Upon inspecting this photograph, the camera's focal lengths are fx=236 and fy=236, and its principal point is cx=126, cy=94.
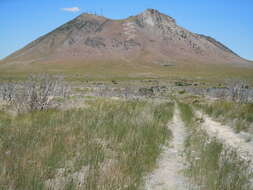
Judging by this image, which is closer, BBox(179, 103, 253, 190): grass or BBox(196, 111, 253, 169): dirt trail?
BBox(179, 103, 253, 190): grass

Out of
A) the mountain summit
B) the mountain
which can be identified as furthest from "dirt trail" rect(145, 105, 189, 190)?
the mountain summit

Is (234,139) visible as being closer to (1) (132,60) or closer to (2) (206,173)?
(2) (206,173)

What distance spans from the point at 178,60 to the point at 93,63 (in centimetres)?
5941

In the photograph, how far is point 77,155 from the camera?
5.34 meters

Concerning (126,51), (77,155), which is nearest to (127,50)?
(126,51)

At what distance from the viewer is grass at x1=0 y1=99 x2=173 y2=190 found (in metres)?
3.96

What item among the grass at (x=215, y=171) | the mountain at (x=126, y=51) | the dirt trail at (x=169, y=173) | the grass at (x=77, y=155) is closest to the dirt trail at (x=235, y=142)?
the grass at (x=215, y=171)

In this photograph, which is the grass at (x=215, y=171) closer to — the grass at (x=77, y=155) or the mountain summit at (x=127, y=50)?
the grass at (x=77, y=155)

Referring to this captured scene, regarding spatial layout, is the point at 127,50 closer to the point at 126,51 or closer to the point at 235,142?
the point at 126,51

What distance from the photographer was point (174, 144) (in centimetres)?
745

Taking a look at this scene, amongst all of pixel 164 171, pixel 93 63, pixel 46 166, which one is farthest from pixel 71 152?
pixel 93 63

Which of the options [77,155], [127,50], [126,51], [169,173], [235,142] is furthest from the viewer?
[127,50]

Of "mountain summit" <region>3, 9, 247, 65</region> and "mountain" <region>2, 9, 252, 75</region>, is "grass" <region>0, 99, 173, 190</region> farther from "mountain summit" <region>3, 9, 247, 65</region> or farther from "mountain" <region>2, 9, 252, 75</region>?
"mountain summit" <region>3, 9, 247, 65</region>

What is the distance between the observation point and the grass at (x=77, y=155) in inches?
156
